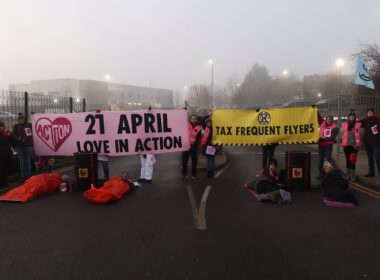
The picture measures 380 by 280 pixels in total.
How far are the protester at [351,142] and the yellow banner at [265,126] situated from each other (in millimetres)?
814

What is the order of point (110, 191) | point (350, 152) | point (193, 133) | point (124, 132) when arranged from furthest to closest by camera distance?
point (193, 133) → point (350, 152) → point (124, 132) → point (110, 191)

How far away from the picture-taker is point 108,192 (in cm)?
837

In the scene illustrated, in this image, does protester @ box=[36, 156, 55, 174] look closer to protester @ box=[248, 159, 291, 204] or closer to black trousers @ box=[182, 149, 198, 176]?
black trousers @ box=[182, 149, 198, 176]

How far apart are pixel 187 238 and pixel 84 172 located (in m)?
4.58

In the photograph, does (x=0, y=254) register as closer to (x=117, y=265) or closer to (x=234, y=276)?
(x=117, y=265)

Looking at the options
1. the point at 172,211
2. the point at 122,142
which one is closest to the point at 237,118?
the point at 122,142

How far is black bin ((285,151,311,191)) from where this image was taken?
9.67 m

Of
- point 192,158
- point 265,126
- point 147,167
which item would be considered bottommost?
point 147,167

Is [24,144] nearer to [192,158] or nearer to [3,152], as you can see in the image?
[3,152]

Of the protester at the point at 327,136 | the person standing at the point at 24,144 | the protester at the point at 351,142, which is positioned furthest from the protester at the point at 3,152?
the protester at the point at 351,142

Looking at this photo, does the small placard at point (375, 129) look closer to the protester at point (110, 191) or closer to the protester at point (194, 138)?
the protester at point (194, 138)

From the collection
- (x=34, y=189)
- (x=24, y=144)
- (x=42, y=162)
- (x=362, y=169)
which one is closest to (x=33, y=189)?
(x=34, y=189)

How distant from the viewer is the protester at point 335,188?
26.7ft

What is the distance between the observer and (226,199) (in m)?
8.71
